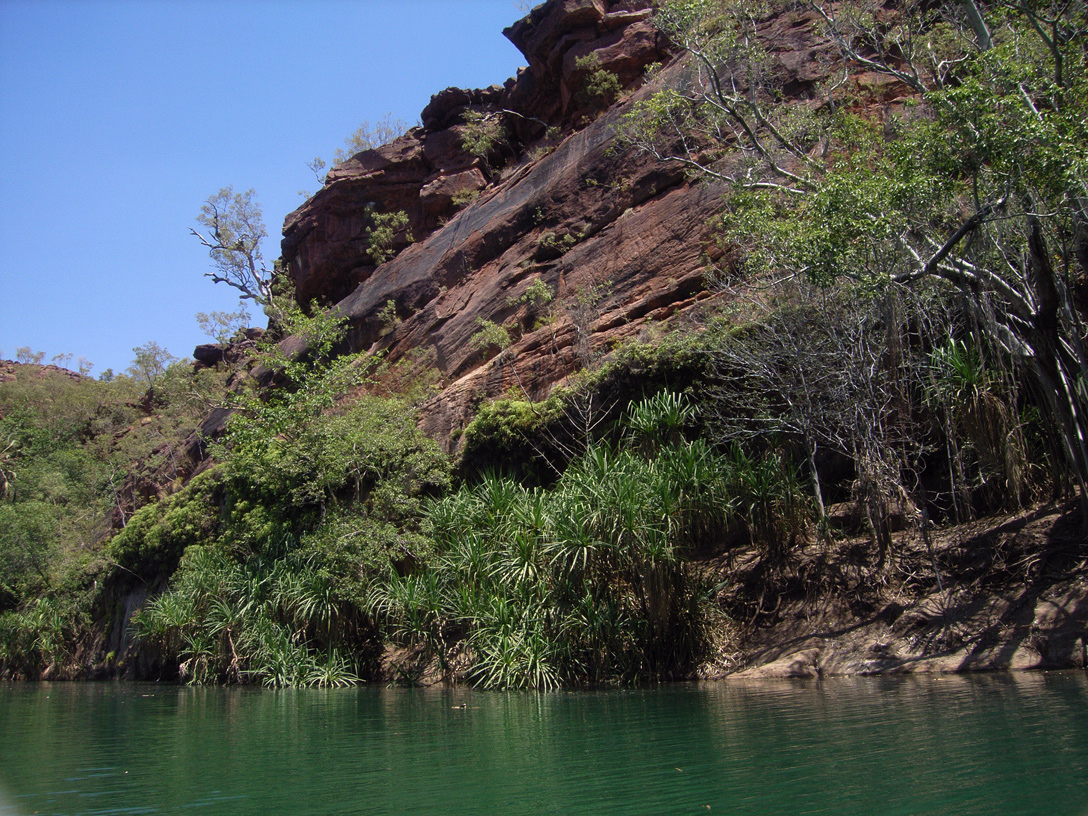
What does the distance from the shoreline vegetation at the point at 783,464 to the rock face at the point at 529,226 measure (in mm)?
2206

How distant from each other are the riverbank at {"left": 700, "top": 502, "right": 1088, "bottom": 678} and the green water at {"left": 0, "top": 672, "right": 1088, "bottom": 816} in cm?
121

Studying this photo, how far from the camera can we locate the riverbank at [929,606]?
11.3m

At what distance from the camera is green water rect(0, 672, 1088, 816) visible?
487 centimetres

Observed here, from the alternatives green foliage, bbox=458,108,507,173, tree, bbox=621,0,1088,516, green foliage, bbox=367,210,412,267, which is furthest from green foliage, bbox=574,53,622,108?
tree, bbox=621,0,1088,516

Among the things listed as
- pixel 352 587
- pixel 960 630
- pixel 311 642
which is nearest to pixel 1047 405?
pixel 960 630

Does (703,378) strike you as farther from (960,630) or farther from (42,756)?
(42,756)

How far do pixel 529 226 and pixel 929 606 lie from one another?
20.1 m

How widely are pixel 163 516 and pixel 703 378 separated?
64.0 ft

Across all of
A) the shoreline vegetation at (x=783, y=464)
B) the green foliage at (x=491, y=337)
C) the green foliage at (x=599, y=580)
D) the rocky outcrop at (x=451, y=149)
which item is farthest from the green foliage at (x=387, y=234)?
the green foliage at (x=599, y=580)

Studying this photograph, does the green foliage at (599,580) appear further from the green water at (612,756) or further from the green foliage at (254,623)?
the green foliage at (254,623)

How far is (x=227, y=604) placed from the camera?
19.1 meters

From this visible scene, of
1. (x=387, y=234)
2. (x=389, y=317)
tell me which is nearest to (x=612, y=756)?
(x=389, y=317)

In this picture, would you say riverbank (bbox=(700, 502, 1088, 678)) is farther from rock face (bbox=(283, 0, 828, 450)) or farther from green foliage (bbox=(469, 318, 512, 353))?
green foliage (bbox=(469, 318, 512, 353))

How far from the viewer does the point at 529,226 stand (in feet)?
93.2
